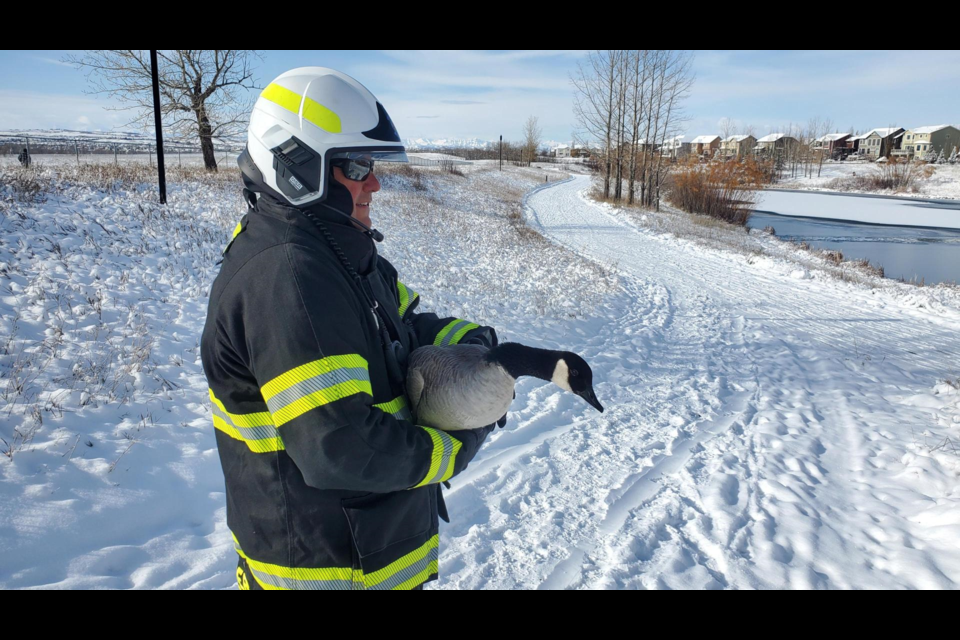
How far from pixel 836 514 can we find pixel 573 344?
165 inches

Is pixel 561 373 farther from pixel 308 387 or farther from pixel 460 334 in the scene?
pixel 308 387

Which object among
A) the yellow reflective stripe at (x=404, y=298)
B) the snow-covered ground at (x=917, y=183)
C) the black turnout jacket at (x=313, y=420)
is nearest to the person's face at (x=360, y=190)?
the black turnout jacket at (x=313, y=420)

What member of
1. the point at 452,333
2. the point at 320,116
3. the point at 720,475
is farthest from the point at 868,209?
the point at 320,116

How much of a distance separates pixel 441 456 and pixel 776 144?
106m

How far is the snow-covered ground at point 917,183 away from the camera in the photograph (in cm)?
4684

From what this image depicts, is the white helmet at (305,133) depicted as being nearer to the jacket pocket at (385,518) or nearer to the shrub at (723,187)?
the jacket pocket at (385,518)

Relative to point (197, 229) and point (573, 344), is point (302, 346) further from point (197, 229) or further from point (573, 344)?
point (197, 229)

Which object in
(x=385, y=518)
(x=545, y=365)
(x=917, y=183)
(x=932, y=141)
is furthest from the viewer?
(x=932, y=141)

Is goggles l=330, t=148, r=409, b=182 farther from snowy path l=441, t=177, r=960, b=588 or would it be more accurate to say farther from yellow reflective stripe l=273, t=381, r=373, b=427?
snowy path l=441, t=177, r=960, b=588

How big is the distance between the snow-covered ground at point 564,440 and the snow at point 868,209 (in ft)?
92.0

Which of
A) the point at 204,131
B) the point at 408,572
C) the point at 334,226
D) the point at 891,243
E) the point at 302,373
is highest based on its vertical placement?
the point at 204,131

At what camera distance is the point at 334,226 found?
65.2 inches

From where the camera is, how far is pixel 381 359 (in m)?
1.70

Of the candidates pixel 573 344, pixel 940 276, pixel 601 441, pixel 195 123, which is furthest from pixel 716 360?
pixel 195 123
